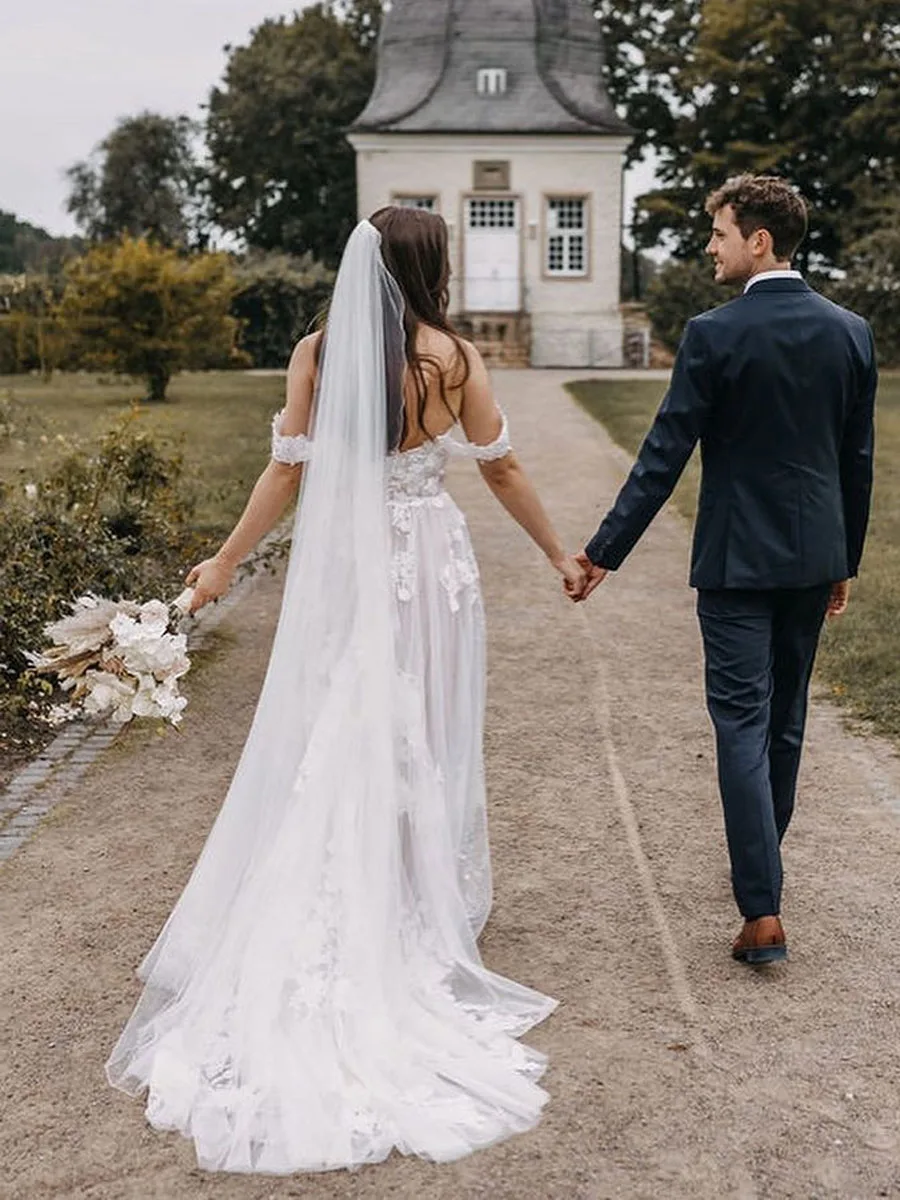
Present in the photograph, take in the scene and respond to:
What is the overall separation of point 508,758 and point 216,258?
21.7 metres

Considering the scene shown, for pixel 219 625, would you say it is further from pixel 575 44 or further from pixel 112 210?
pixel 112 210

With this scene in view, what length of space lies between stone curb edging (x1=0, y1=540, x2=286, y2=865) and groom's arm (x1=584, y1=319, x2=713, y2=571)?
101 inches

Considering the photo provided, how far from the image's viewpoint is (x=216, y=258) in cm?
2672

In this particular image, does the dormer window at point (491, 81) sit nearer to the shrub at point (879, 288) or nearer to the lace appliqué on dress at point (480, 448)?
the shrub at point (879, 288)

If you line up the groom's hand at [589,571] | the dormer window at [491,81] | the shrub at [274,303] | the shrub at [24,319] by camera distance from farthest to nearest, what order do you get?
the dormer window at [491,81]
the shrub at [274,303]
the shrub at [24,319]
the groom's hand at [589,571]

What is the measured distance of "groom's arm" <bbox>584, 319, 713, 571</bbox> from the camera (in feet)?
13.7

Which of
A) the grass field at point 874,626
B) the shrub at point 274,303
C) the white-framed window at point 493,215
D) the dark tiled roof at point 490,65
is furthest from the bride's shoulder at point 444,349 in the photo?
the white-framed window at point 493,215

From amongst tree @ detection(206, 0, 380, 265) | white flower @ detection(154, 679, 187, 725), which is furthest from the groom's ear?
tree @ detection(206, 0, 380, 265)

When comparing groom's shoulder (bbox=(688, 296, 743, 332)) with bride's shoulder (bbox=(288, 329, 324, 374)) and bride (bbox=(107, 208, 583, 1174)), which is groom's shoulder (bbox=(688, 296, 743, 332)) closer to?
bride (bbox=(107, 208, 583, 1174))

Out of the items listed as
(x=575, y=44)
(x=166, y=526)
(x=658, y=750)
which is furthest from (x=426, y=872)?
(x=575, y=44)

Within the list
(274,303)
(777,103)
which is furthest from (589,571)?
(777,103)

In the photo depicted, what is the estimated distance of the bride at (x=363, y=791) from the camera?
3.69 metres

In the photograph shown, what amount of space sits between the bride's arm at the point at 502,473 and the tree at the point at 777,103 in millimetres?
37177

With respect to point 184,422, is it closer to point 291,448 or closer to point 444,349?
point 291,448
